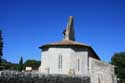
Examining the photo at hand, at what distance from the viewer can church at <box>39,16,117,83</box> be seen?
3897 centimetres

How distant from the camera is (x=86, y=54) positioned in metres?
39.7

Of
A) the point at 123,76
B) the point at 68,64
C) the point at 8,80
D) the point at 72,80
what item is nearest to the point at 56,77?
the point at 72,80

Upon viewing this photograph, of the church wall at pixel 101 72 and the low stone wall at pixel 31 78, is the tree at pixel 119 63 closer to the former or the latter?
the church wall at pixel 101 72

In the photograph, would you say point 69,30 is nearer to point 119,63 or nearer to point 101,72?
point 101,72

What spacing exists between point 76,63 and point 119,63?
33.4 metres

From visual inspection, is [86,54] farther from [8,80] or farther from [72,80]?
[8,80]

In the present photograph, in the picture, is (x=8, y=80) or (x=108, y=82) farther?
(x=108, y=82)

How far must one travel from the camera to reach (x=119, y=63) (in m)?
70.2

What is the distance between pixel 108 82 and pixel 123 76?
1186 inches

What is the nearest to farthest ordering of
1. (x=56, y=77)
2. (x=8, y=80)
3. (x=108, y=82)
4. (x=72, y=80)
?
(x=8, y=80) < (x=56, y=77) < (x=72, y=80) < (x=108, y=82)

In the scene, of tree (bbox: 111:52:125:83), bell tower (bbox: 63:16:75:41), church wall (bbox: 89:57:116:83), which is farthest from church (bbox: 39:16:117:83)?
tree (bbox: 111:52:125:83)

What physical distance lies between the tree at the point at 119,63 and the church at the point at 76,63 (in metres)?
28.7

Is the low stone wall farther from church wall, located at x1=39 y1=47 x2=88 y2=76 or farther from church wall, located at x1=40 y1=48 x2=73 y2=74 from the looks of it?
church wall, located at x1=40 y1=48 x2=73 y2=74

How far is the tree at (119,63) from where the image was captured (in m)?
67.4
